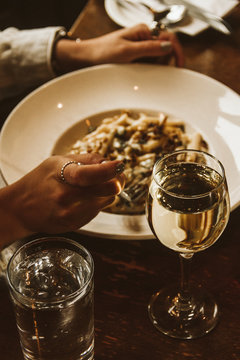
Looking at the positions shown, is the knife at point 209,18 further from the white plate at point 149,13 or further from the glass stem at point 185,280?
the glass stem at point 185,280

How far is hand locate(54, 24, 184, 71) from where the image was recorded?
58.9 inches

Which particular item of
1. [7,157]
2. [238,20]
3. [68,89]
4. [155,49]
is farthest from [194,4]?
[7,157]

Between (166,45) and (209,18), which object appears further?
(209,18)

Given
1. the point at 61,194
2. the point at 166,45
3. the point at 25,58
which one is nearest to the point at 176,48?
the point at 166,45

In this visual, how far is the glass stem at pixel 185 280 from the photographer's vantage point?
33.2 inches

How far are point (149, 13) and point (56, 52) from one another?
1.27 ft

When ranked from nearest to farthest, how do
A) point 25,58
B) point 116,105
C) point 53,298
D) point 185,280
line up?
point 53,298 → point 185,280 → point 116,105 → point 25,58

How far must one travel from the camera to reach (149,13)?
1765mm

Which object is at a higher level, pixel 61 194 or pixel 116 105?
pixel 61 194

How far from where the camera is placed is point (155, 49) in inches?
59.1

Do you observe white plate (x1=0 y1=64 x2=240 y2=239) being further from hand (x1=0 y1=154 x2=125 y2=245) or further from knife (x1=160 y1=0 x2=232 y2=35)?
knife (x1=160 y1=0 x2=232 y2=35)

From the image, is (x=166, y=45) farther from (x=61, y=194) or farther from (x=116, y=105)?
(x=61, y=194)

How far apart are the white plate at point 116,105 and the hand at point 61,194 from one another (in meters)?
0.12

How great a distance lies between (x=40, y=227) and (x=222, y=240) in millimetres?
365
